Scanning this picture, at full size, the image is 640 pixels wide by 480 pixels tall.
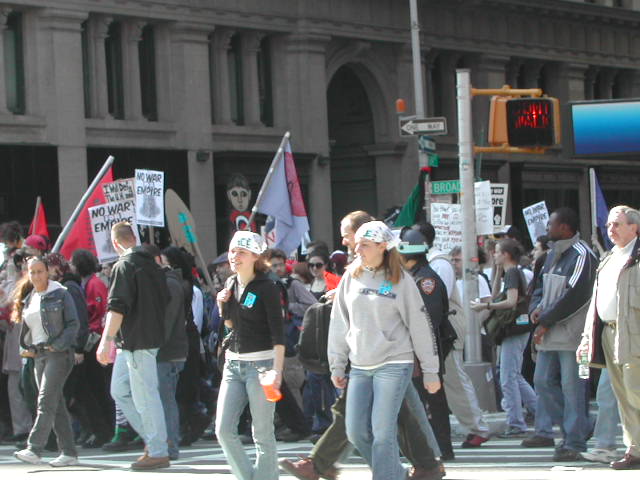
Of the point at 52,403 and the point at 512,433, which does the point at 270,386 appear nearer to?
the point at 52,403

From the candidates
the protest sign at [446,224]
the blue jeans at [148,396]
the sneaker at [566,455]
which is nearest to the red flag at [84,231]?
the protest sign at [446,224]

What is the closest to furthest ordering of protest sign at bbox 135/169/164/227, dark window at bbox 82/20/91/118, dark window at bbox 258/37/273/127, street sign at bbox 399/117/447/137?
protest sign at bbox 135/169/164/227
street sign at bbox 399/117/447/137
dark window at bbox 82/20/91/118
dark window at bbox 258/37/273/127

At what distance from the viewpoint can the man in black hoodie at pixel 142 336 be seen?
483 inches

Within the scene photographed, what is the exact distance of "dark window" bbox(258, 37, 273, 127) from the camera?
121 ft

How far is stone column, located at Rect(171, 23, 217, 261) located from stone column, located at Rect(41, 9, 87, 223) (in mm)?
2794

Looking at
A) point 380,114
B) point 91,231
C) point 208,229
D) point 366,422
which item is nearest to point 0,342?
point 91,231

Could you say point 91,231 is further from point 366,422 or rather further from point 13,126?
point 13,126

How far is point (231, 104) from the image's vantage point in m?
36.2

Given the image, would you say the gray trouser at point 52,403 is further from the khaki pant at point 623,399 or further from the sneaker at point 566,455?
the khaki pant at point 623,399

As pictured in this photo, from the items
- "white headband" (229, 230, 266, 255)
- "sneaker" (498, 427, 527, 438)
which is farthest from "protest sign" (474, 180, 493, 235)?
"white headband" (229, 230, 266, 255)

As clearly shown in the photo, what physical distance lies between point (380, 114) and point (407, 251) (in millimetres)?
28239

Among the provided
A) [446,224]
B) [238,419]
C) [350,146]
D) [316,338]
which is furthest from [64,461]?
[350,146]

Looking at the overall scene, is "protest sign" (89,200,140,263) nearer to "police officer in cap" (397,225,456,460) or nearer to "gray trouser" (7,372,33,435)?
"gray trouser" (7,372,33,435)

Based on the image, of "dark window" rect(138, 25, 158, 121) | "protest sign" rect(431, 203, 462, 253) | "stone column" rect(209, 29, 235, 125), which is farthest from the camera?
"stone column" rect(209, 29, 235, 125)
